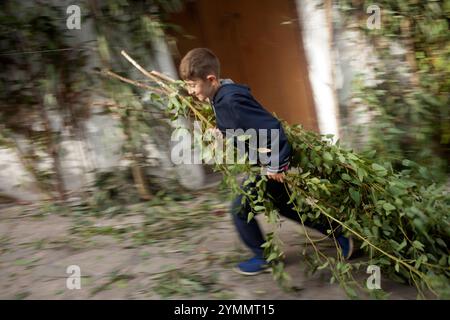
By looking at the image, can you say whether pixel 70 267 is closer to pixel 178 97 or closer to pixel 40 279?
pixel 40 279

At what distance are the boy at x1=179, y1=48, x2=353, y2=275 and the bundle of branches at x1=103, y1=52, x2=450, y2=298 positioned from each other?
0.32 feet

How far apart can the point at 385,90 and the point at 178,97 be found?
2.11 metres

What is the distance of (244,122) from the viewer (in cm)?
294

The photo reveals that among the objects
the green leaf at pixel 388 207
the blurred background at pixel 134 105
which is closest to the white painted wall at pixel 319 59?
the blurred background at pixel 134 105

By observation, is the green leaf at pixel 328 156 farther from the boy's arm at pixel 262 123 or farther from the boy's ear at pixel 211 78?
the boy's ear at pixel 211 78

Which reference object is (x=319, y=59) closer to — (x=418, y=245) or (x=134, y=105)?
(x=134, y=105)

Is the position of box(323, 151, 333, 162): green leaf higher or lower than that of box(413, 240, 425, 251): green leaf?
higher

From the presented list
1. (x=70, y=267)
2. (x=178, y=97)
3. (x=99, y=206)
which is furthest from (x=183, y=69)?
(x=99, y=206)

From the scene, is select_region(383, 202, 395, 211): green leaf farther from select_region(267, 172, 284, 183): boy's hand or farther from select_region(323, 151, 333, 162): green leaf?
select_region(267, 172, 284, 183): boy's hand

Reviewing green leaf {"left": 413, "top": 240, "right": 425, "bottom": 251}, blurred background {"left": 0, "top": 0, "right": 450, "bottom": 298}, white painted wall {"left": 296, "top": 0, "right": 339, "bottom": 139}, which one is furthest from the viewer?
white painted wall {"left": 296, "top": 0, "right": 339, "bottom": 139}

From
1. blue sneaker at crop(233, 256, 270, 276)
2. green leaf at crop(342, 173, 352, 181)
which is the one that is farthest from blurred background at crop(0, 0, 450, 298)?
green leaf at crop(342, 173, 352, 181)

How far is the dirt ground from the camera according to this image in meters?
3.16

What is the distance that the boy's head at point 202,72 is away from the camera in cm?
306

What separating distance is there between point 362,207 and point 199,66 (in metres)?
1.27
